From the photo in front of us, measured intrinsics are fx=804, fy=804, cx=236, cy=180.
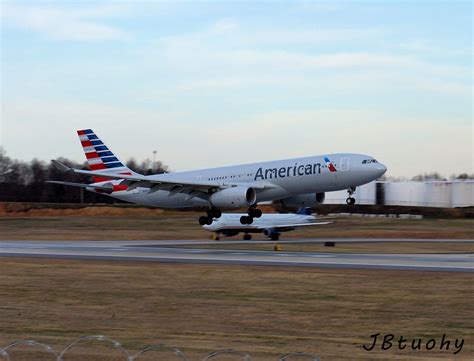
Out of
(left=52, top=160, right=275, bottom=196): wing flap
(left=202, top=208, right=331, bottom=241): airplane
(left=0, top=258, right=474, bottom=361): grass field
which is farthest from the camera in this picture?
(left=202, top=208, right=331, bottom=241): airplane

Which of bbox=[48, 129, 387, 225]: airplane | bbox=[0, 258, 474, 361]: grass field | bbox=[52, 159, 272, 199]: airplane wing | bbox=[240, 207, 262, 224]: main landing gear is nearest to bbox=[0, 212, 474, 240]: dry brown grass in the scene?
bbox=[48, 129, 387, 225]: airplane

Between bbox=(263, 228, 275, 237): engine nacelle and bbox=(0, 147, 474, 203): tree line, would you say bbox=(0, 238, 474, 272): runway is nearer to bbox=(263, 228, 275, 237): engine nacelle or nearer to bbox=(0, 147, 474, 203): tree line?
bbox=(263, 228, 275, 237): engine nacelle

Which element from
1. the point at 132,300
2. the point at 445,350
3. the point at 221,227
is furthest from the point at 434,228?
the point at 445,350

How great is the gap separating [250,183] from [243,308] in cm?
2673

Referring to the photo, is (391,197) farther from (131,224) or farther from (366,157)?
(366,157)

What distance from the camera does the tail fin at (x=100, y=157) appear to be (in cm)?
6150

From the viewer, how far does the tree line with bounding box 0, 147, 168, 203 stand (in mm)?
128125

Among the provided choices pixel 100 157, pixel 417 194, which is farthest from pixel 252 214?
pixel 417 194

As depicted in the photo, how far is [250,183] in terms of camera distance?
170 feet

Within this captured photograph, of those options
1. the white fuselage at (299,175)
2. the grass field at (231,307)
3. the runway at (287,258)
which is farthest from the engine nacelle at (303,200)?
the grass field at (231,307)

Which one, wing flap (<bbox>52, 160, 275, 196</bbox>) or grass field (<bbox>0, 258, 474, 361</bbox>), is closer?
grass field (<bbox>0, 258, 474, 361</bbox>)

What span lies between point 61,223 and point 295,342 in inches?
2762

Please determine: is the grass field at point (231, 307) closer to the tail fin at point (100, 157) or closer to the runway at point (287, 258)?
the runway at point (287, 258)

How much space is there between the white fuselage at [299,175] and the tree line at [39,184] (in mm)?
62796
